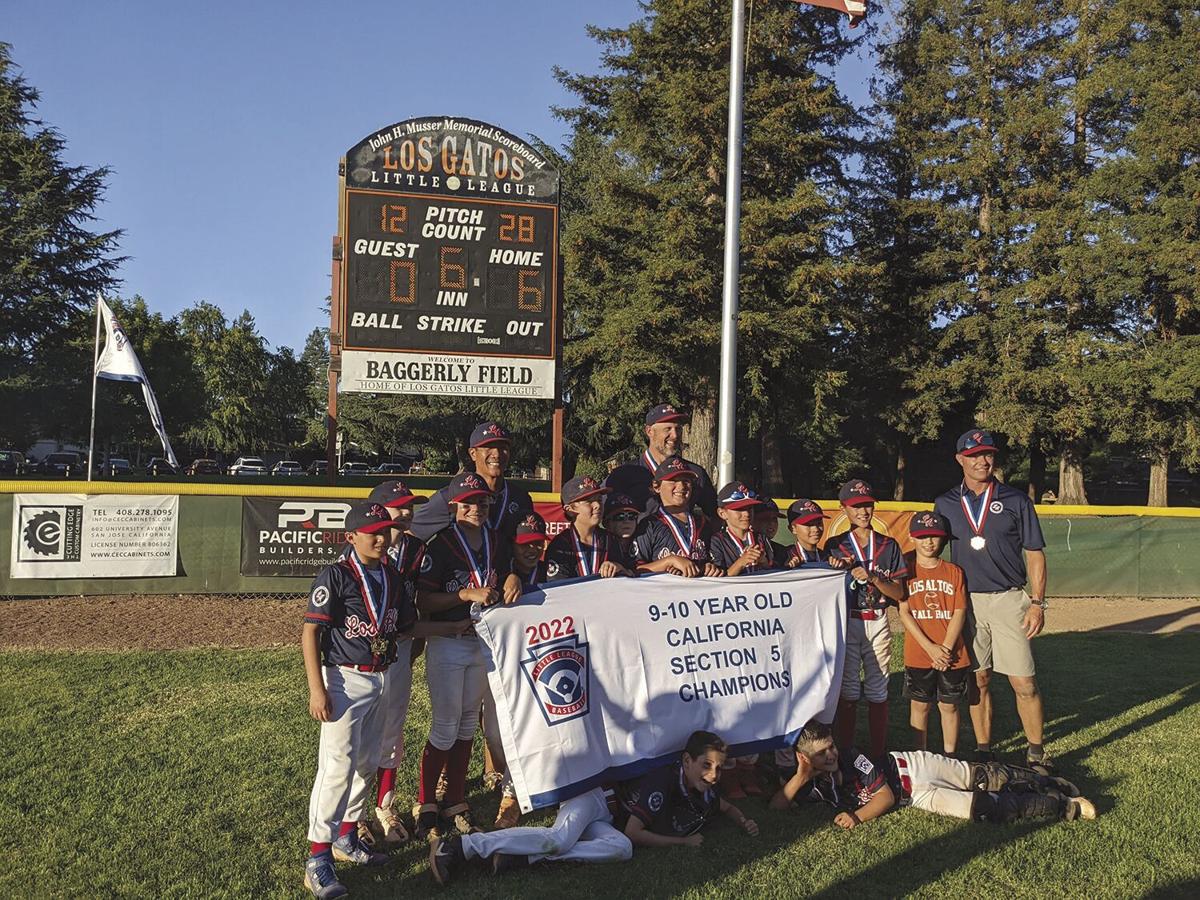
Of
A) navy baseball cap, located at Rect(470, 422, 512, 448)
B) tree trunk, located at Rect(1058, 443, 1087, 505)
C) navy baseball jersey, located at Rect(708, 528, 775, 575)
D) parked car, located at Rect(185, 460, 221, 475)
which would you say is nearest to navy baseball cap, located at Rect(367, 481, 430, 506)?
navy baseball cap, located at Rect(470, 422, 512, 448)

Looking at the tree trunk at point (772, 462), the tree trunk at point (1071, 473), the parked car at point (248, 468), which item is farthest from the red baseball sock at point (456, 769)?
the parked car at point (248, 468)

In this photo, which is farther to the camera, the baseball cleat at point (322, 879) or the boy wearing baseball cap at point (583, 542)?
the boy wearing baseball cap at point (583, 542)

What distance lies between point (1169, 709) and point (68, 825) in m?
7.95

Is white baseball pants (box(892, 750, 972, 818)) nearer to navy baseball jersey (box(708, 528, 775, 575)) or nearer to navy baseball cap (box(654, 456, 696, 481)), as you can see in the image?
navy baseball jersey (box(708, 528, 775, 575))

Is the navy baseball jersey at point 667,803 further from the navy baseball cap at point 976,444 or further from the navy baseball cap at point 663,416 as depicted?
the navy baseball cap at point 976,444

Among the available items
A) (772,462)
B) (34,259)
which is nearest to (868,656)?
Result: (772,462)

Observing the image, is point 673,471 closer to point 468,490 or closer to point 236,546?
point 468,490

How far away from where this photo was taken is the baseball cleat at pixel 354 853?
4.34 meters

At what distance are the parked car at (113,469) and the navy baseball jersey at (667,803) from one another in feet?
138

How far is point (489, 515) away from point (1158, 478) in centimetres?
3088

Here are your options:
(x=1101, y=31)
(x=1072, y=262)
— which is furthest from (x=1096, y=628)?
(x=1101, y=31)

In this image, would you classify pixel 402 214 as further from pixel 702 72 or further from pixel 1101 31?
pixel 1101 31

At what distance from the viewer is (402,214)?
11.7 m

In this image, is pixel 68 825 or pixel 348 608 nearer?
pixel 348 608
